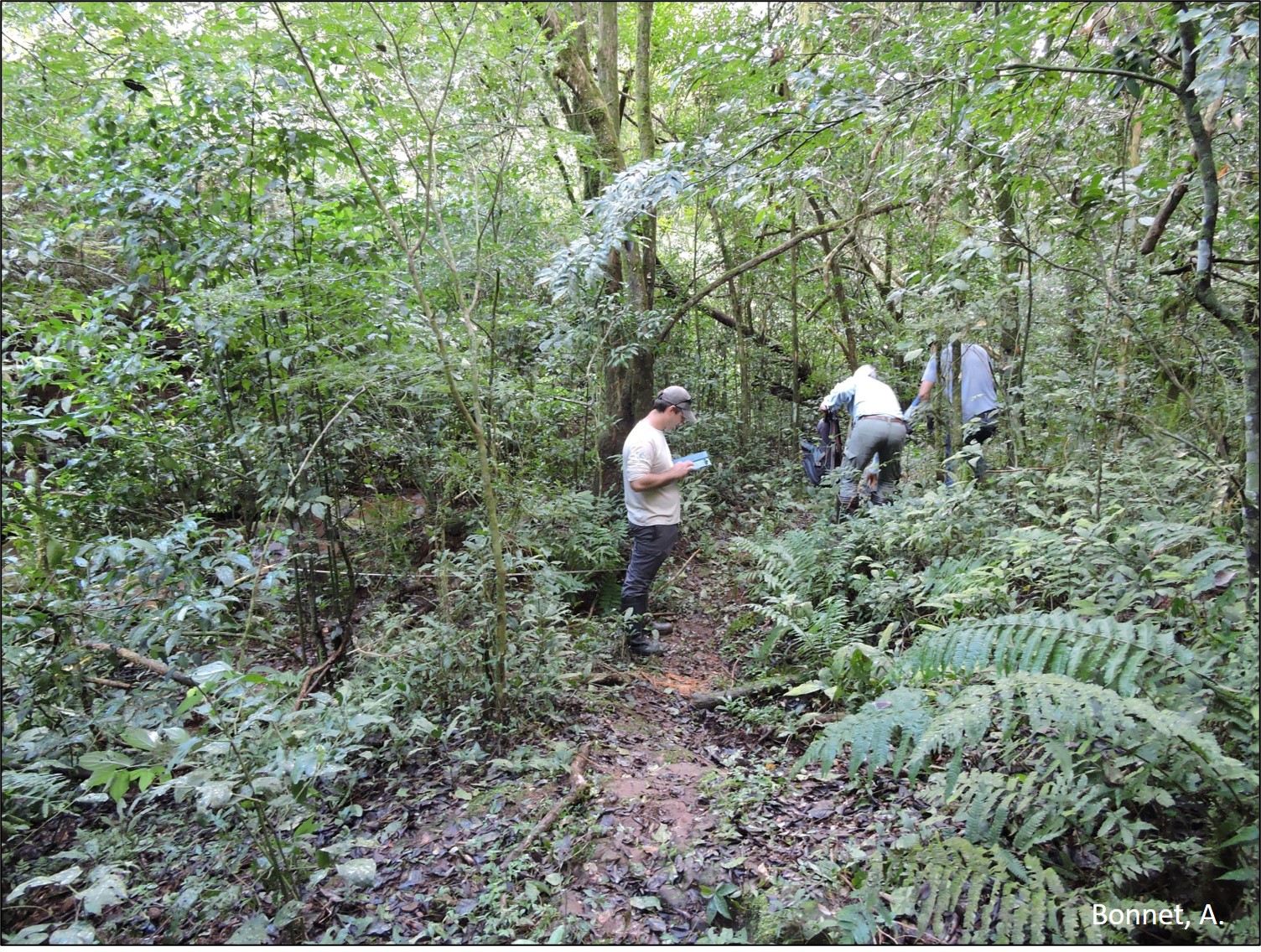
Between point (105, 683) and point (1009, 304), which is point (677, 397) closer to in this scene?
point (1009, 304)

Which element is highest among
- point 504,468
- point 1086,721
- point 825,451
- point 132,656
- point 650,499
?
point 825,451

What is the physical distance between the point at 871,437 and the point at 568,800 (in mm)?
4696

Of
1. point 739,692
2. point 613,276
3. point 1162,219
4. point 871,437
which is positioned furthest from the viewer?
point 613,276

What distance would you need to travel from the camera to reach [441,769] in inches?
139

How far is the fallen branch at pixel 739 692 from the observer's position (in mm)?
4328

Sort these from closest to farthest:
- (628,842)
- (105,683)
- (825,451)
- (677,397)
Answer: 1. (628,842)
2. (105,683)
3. (677,397)
4. (825,451)

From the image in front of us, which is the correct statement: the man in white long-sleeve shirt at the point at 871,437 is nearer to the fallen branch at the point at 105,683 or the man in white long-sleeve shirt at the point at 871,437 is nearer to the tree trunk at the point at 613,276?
the tree trunk at the point at 613,276

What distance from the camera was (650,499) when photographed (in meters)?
5.35

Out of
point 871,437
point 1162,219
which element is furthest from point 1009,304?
point 871,437

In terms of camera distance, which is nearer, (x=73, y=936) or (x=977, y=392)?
(x=73, y=936)

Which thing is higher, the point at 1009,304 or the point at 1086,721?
the point at 1009,304

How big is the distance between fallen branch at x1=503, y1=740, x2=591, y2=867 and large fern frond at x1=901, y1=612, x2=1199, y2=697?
1.82 m

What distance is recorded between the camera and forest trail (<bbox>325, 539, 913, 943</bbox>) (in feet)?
8.37

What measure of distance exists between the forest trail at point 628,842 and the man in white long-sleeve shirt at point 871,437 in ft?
10.8
